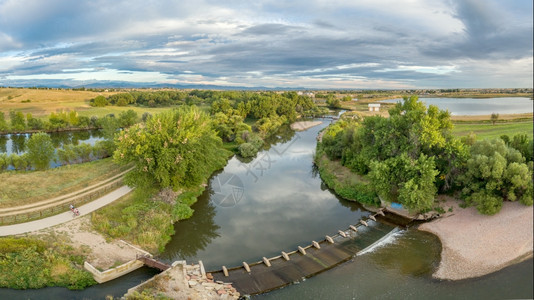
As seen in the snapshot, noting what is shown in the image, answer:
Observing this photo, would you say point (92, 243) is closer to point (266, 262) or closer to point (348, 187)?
point (266, 262)

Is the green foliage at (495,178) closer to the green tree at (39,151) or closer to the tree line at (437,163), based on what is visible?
the tree line at (437,163)

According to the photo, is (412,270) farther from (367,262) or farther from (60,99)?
(60,99)

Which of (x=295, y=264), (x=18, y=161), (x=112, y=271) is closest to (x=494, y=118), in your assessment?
(x=295, y=264)

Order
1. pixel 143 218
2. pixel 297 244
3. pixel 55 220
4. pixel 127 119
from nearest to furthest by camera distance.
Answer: pixel 297 244, pixel 55 220, pixel 143 218, pixel 127 119

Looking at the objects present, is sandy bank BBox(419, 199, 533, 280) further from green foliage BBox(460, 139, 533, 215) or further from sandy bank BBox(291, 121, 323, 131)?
sandy bank BBox(291, 121, 323, 131)

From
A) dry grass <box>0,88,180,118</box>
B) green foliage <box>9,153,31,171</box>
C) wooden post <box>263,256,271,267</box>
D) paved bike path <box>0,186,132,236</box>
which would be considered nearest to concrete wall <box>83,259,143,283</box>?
paved bike path <box>0,186,132,236</box>

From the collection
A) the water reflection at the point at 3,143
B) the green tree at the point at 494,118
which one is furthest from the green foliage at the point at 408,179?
the water reflection at the point at 3,143
